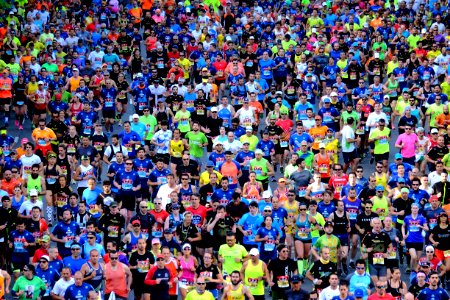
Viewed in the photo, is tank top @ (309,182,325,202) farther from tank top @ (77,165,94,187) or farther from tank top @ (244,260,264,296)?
tank top @ (77,165,94,187)

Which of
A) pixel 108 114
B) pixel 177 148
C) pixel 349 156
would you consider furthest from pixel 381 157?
pixel 108 114

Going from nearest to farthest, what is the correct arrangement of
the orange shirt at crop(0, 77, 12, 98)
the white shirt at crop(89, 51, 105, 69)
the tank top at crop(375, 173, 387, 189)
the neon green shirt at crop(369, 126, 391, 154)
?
1. the tank top at crop(375, 173, 387, 189)
2. the neon green shirt at crop(369, 126, 391, 154)
3. the orange shirt at crop(0, 77, 12, 98)
4. the white shirt at crop(89, 51, 105, 69)

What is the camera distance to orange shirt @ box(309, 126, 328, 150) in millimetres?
30094

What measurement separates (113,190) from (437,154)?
7187 millimetres

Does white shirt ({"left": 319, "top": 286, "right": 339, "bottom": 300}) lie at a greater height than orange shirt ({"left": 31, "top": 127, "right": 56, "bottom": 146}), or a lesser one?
lesser

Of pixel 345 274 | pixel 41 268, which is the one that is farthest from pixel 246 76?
pixel 41 268

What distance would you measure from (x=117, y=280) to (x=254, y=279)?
94.9 inches

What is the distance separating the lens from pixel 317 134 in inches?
1192

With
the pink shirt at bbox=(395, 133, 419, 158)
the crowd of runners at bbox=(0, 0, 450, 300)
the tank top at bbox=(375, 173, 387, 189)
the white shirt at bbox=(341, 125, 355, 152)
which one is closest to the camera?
the crowd of runners at bbox=(0, 0, 450, 300)

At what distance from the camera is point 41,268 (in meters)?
24.2

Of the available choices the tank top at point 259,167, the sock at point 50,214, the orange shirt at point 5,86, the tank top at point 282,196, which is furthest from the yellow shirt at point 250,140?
the orange shirt at point 5,86

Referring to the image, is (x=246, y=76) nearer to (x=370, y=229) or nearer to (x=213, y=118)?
(x=213, y=118)

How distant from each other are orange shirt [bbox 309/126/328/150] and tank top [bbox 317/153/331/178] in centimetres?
113

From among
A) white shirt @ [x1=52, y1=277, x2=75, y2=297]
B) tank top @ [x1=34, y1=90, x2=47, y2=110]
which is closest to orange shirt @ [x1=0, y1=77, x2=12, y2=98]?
tank top @ [x1=34, y1=90, x2=47, y2=110]
